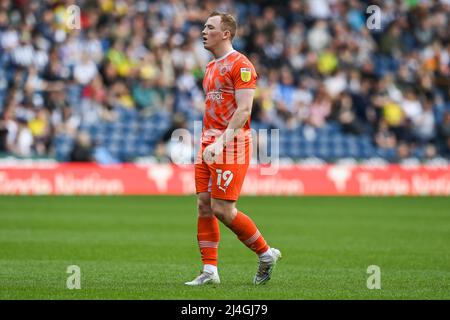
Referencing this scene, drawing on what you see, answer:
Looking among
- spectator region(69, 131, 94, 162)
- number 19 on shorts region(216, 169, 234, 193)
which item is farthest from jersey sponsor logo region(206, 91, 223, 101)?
spectator region(69, 131, 94, 162)

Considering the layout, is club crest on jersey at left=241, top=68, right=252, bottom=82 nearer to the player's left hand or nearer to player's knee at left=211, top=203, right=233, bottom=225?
the player's left hand

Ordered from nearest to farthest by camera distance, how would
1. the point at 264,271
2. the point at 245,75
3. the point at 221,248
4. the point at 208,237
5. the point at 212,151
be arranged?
the point at 212,151 → the point at 245,75 → the point at 264,271 → the point at 208,237 → the point at 221,248

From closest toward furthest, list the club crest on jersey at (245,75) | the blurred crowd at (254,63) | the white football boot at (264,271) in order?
the club crest on jersey at (245,75) < the white football boot at (264,271) < the blurred crowd at (254,63)

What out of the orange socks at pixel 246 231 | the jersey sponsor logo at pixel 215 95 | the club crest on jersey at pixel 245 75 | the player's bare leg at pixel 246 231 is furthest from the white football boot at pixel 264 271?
Result: the club crest on jersey at pixel 245 75

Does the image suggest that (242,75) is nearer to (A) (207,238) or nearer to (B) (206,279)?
(A) (207,238)

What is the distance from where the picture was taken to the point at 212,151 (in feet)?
30.2

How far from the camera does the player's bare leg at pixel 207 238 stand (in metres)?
9.69

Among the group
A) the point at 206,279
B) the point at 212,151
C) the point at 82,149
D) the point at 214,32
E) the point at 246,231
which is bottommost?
the point at 206,279

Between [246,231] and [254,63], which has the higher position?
[254,63]

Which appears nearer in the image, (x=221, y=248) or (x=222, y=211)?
(x=222, y=211)

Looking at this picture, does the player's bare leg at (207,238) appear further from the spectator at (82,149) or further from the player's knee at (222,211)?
the spectator at (82,149)

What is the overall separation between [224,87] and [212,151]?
720 mm

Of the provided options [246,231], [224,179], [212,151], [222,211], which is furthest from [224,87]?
[246,231]

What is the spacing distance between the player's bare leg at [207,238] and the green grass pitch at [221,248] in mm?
220
